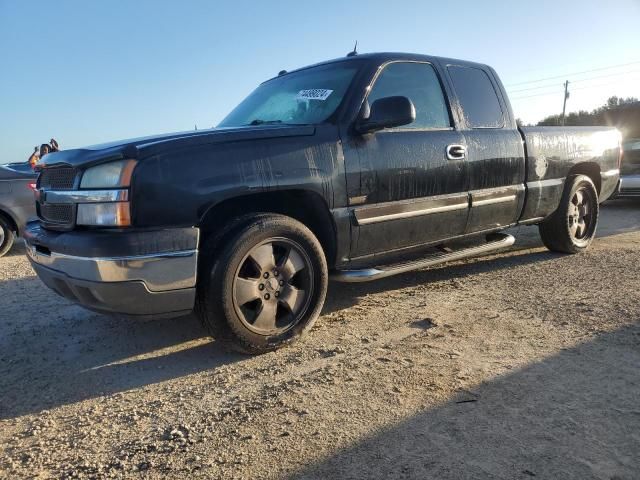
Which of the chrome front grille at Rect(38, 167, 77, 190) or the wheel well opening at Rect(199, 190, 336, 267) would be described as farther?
the wheel well opening at Rect(199, 190, 336, 267)

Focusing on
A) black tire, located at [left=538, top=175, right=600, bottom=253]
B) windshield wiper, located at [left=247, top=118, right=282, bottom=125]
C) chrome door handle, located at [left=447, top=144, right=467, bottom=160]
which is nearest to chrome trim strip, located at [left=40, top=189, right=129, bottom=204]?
windshield wiper, located at [left=247, top=118, right=282, bottom=125]

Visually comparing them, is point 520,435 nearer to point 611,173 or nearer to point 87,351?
point 87,351

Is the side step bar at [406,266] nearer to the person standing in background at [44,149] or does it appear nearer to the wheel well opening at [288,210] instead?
the wheel well opening at [288,210]

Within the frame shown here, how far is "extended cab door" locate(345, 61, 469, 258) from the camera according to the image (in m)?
3.50

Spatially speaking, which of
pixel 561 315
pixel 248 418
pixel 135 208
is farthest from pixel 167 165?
pixel 561 315

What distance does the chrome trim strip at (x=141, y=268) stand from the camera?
8.55 ft

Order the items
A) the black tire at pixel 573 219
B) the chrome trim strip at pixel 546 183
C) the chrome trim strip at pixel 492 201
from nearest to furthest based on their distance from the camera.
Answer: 1. the chrome trim strip at pixel 492 201
2. the chrome trim strip at pixel 546 183
3. the black tire at pixel 573 219

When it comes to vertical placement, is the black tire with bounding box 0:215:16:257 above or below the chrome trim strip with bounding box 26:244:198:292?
below

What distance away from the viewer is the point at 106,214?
8.89 ft

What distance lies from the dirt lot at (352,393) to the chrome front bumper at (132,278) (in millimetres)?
449

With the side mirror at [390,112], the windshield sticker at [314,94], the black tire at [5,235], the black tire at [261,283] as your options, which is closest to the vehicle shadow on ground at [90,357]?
the black tire at [261,283]

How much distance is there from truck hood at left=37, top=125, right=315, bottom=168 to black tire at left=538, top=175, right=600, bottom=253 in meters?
3.36

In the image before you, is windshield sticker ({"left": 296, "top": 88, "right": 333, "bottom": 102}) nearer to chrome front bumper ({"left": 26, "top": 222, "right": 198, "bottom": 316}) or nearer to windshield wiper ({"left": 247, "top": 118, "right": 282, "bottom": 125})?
windshield wiper ({"left": 247, "top": 118, "right": 282, "bottom": 125})

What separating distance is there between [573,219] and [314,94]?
3447 millimetres
